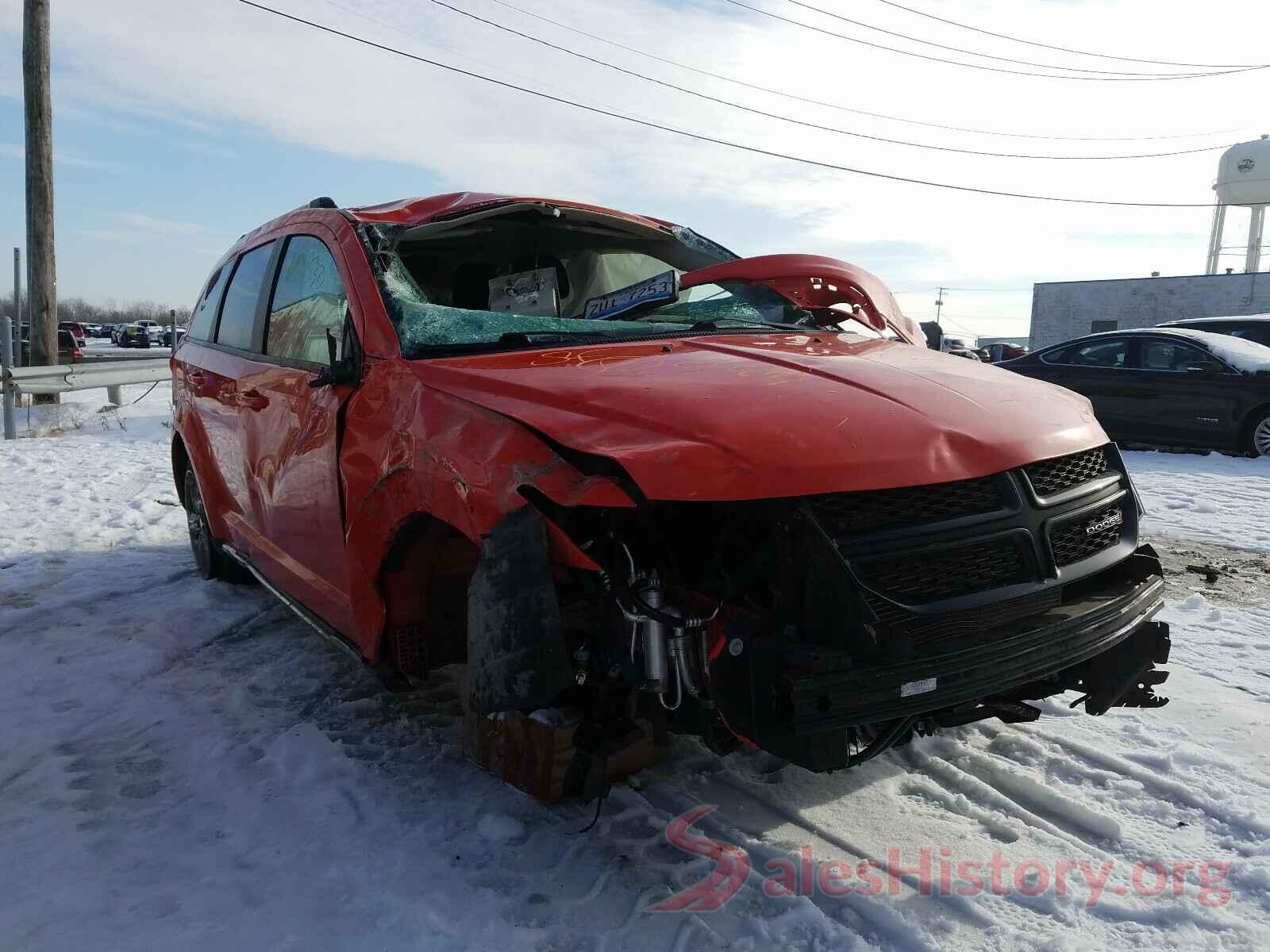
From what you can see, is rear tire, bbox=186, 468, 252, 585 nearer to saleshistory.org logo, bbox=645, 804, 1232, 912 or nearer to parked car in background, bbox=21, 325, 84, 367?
saleshistory.org logo, bbox=645, 804, 1232, 912

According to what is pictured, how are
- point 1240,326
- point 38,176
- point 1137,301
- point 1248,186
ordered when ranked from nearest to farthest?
point 1240,326
point 38,176
point 1137,301
point 1248,186

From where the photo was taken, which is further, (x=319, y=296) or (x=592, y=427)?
(x=319, y=296)

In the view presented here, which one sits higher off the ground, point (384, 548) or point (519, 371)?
point (519, 371)

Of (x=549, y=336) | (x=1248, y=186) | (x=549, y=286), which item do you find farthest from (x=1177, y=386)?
(x=1248, y=186)

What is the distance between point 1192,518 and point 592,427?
612cm

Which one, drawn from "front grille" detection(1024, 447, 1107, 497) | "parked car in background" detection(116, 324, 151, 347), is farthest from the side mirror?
"parked car in background" detection(116, 324, 151, 347)

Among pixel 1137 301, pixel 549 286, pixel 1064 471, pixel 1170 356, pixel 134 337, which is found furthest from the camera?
pixel 134 337

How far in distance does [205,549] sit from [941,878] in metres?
4.40

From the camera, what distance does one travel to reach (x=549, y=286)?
4.13m

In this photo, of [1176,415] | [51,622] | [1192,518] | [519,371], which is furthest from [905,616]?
[1176,415]

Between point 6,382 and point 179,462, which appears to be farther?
point 6,382

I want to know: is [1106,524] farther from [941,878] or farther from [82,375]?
[82,375]

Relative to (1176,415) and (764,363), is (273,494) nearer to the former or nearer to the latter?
(764,363)

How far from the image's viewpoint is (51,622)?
15.0 ft
